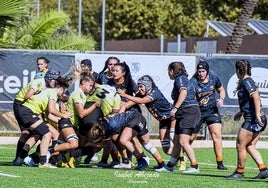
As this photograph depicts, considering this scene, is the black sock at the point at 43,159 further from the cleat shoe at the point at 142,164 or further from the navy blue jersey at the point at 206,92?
the navy blue jersey at the point at 206,92

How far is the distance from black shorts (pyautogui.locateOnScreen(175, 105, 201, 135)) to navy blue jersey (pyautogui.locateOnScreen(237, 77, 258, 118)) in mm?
1366

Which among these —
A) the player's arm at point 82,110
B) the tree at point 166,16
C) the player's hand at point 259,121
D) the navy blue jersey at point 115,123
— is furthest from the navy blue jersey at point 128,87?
the tree at point 166,16

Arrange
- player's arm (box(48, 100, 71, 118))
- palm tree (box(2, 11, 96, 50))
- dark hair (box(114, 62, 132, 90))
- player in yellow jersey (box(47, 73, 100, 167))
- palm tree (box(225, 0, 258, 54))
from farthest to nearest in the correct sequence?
palm tree (box(225, 0, 258, 54)), palm tree (box(2, 11, 96, 50)), dark hair (box(114, 62, 132, 90)), player's arm (box(48, 100, 71, 118)), player in yellow jersey (box(47, 73, 100, 167))

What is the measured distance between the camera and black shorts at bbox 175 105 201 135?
574 inches

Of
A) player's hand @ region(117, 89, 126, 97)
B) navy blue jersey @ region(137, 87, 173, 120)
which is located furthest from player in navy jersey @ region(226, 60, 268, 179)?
player's hand @ region(117, 89, 126, 97)

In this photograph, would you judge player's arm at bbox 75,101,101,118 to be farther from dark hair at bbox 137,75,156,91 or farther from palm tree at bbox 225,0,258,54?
palm tree at bbox 225,0,258,54

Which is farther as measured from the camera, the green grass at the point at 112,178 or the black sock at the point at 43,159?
the black sock at the point at 43,159

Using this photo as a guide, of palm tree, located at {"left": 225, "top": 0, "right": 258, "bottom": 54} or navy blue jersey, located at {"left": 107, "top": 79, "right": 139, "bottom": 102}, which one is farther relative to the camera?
palm tree, located at {"left": 225, "top": 0, "right": 258, "bottom": 54}

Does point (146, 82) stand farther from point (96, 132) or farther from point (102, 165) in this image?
point (102, 165)

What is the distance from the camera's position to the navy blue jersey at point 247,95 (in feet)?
43.4

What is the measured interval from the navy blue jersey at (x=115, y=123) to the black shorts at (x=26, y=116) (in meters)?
1.22

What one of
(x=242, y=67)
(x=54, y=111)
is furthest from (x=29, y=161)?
(x=242, y=67)

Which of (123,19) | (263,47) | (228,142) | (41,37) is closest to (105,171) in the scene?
(228,142)

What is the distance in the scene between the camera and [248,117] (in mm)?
13312
